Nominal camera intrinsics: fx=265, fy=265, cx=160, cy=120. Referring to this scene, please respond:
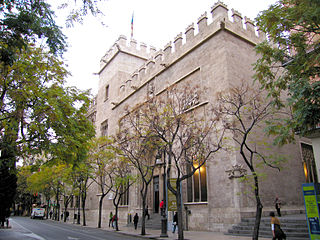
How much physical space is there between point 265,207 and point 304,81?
10.5 meters

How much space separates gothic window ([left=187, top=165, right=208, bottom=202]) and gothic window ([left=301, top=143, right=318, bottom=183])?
821 centimetres

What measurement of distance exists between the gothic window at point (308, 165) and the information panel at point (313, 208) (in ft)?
38.1

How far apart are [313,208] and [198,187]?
33.3 feet

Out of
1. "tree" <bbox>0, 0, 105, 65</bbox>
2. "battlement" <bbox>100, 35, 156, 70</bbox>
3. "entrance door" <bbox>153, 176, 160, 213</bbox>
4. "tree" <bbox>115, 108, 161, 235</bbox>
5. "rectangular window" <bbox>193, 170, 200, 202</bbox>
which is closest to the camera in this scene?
"tree" <bbox>0, 0, 105, 65</bbox>

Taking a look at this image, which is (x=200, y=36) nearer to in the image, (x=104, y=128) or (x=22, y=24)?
(x=22, y=24)

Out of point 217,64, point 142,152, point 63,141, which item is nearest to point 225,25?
point 217,64

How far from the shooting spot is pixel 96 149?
2736 centimetres

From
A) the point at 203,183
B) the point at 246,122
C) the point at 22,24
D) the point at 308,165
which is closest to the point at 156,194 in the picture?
the point at 203,183

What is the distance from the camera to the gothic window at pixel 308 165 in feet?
68.5

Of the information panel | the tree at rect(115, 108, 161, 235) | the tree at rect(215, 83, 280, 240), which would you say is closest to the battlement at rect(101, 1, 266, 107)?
the tree at rect(215, 83, 280, 240)

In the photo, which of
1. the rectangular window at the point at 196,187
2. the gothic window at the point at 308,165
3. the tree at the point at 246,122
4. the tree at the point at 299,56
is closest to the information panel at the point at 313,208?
the tree at the point at 246,122

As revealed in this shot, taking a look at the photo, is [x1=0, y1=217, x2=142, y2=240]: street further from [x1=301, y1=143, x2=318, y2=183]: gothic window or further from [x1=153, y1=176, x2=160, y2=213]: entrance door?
[x1=301, y1=143, x2=318, y2=183]: gothic window

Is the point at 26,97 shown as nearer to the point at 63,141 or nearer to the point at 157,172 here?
the point at 63,141

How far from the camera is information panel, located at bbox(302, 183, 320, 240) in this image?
10086mm
